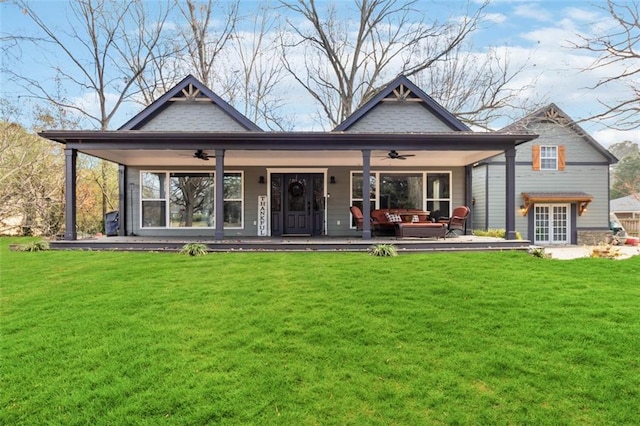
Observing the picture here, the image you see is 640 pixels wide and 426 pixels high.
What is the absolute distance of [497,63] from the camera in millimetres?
20141

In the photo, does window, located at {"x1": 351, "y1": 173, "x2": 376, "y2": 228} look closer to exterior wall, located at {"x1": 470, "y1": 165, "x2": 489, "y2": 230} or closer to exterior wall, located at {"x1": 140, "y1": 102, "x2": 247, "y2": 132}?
exterior wall, located at {"x1": 140, "y1": 102, "x2": 247, "y2": 132}

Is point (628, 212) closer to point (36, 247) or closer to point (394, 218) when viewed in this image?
point (394, 218)

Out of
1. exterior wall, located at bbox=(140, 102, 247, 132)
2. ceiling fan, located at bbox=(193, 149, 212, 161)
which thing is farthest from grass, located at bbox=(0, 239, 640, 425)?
exterior wall, located at bbox=(140, 102, 247, 132)

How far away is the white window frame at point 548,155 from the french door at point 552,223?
5.81 feet

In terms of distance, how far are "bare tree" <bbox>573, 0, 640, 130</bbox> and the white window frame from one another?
10001 mm

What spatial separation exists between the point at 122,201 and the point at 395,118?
9566 mm

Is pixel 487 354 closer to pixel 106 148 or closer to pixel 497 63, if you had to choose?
pixel 106 148

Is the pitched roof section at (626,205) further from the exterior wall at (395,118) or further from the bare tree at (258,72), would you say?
the bare tree at (258,72)

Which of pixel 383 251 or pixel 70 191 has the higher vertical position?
pixel 70 191

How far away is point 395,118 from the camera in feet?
41.4

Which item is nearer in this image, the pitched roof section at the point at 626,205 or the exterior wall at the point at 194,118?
the exterior wall at the point at 194,118

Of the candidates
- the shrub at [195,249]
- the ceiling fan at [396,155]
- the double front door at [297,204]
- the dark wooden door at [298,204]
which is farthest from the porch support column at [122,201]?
the ceiling fan at [396,155]

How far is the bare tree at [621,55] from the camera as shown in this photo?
7129 mm

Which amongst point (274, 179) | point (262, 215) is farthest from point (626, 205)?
point (262, 215)
